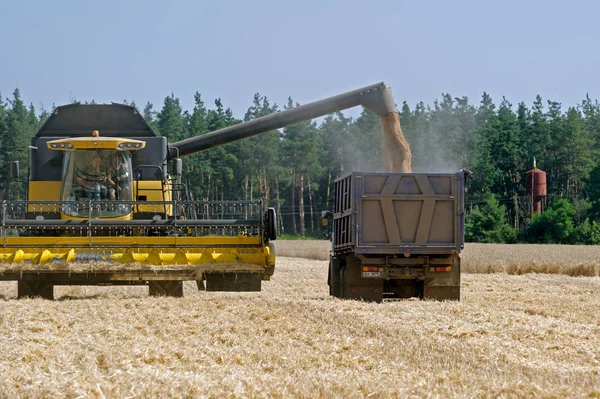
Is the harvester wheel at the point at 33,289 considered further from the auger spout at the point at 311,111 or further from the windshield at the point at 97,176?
the auger spout at the point at 311,111

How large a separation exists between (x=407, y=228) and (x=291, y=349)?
835cm

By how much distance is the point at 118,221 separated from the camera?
16.7m

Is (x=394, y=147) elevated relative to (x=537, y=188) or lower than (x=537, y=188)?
lower

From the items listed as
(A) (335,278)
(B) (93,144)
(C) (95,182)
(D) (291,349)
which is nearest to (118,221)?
(C) (95,182)

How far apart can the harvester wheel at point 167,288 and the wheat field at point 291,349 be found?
683 millimetres

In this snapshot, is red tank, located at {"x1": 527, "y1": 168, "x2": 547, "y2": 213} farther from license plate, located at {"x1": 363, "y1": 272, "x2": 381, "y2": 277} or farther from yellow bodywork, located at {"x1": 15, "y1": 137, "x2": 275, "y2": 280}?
yellow bodywork, located at {"x1": 15, "y1": 137, "x2": 275, "y2": 280}

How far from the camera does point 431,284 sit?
1819 cm

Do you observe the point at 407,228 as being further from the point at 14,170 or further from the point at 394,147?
the point at 14,170

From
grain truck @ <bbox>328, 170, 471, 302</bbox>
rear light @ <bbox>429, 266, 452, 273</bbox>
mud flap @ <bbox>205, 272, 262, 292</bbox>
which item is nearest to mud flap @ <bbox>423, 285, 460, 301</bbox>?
grain truck @ <bbox>328, 170, 471, 302</bbox>

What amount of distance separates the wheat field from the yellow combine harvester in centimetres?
60

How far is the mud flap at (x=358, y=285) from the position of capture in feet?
59.8

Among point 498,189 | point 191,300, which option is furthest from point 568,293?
point 498,189

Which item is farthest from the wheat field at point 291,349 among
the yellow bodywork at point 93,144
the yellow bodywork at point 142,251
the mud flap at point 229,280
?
the yellow bodywork at point 93,144

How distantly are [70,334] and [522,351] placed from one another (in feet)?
15.2
